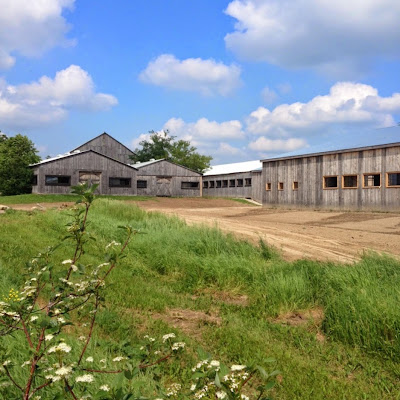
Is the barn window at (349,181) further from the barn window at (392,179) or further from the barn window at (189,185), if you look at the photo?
the barn window at (189,185)

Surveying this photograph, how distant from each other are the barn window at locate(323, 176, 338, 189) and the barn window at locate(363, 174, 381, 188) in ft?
6.52

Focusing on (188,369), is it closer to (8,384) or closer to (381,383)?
(381,383)

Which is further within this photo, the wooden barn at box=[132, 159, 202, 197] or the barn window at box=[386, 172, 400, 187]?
the wooden barn at box=[132, 159, 202, 197]

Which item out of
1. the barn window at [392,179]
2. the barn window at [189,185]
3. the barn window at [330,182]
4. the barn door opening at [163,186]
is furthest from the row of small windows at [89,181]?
the barn window at [392,179]

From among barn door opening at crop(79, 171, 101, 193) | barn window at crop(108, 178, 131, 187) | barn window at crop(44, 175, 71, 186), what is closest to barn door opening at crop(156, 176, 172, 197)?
barn window at crop(108, 178, 131, 187)

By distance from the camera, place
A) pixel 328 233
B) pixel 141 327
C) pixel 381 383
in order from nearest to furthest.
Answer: pixel 381 383 → pixel 141 327 → pixel 328 233

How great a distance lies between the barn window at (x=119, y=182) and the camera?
46312 mm

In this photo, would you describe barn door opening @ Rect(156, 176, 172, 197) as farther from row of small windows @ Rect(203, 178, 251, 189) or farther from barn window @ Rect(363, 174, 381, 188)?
barn window @ Rect(363, 174, 381, 188)

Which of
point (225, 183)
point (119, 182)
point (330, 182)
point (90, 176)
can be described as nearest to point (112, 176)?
point (119, 182)

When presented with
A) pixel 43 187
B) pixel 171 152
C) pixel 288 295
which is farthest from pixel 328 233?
pixel 171 152

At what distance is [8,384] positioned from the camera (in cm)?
235

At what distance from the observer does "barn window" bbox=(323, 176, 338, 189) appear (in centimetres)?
2817

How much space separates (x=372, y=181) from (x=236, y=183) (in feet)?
72.4

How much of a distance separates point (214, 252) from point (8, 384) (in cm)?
796
